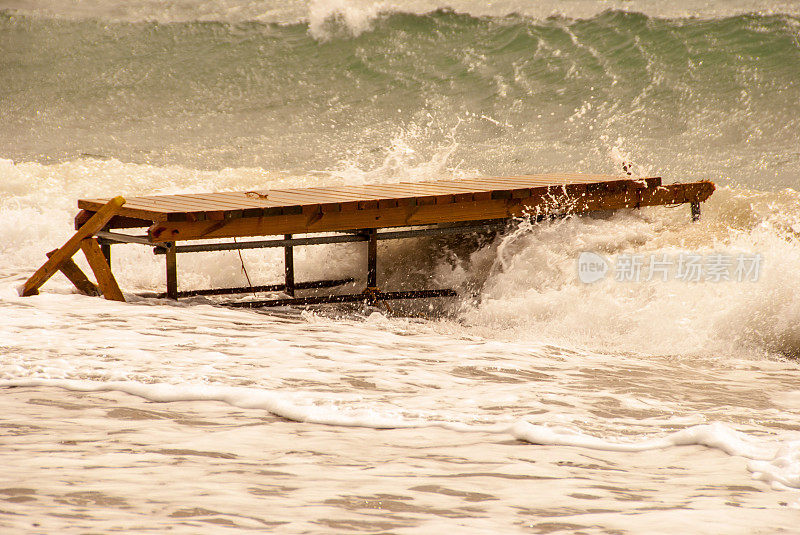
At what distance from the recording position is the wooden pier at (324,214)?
6.45m

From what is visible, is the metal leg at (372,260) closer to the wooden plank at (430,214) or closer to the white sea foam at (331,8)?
the wooden plank at (430,214)

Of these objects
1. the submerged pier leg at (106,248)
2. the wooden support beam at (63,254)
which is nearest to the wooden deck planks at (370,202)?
the wooden support beam at (63,254)

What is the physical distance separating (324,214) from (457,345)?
157 cm

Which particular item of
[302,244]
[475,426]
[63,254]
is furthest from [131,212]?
[475,426]

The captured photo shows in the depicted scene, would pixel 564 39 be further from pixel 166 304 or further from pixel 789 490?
pixel 789 490

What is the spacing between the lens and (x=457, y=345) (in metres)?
5.74

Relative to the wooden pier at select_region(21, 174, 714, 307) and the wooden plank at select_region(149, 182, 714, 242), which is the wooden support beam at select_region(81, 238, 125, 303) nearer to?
the wooden pier at select_region(21, 174, 714, 307)

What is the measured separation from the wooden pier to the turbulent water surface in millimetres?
234

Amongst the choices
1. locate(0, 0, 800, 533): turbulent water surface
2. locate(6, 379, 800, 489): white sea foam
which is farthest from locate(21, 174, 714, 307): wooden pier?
locate(6, 379, 800, 489): white sea foam

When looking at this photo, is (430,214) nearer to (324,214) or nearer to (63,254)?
(324,214)

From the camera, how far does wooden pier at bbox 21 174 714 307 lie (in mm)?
6445

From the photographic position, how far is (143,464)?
3238mm

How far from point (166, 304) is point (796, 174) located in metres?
9.77

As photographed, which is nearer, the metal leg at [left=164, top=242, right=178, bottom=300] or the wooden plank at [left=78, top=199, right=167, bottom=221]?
the wooden plank at [left=78, top=199, right=167, bottom=221]
